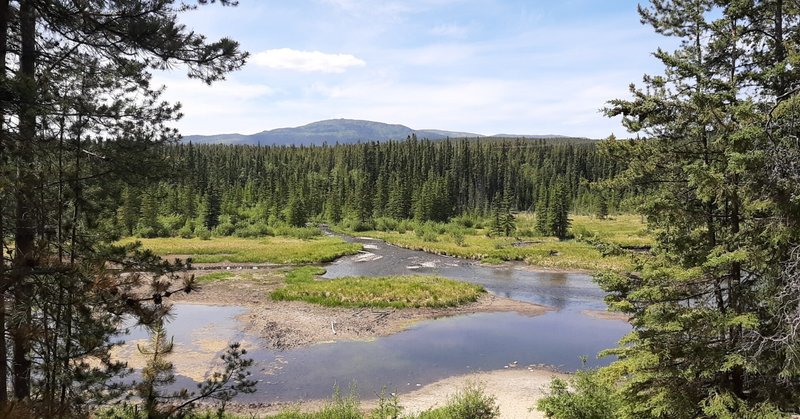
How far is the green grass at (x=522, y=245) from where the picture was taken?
49.6 m

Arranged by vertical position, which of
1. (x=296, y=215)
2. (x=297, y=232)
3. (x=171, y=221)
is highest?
(x=296, y=215)

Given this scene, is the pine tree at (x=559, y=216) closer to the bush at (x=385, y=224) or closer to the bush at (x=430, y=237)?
the bush at (x=430, y=237)

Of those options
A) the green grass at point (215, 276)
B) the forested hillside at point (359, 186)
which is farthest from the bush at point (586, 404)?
the forested hillside at point (359, 186)

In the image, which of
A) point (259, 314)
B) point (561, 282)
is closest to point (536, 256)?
point (561, 282)

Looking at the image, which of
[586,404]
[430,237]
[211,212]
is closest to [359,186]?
[211,212]

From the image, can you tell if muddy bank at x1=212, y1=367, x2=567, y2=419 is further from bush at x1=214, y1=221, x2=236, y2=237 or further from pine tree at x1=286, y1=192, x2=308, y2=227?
pine tree at x1=286, y1=192, x2=308, y2=227

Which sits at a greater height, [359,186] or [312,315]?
[359,186]

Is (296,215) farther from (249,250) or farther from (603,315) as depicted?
(603,315)

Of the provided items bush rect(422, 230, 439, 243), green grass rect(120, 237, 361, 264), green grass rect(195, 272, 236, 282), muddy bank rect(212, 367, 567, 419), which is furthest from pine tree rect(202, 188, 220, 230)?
muddy bank rect(212, 367, 567, 419)

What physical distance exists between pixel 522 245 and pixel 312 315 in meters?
41.6

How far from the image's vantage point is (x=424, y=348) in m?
23.9

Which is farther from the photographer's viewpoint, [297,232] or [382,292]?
[297,232]

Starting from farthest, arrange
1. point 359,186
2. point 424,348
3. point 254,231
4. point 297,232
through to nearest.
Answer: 1. point 359,186
2. point 297,232
3. point 254,231
4. point 424,348

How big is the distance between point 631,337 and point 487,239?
61.0 meters
